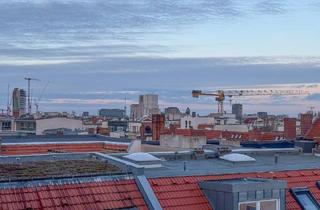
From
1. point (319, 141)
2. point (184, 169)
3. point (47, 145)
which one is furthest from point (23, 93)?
point (184, 169)

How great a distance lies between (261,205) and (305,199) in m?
3.67

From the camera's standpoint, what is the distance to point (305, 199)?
1132 inches

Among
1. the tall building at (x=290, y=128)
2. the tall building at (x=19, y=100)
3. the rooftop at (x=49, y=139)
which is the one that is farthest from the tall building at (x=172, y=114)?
the rooftop at (x=49, y=139)

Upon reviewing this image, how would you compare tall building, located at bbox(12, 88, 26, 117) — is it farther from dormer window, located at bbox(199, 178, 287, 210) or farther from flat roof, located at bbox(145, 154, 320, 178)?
dormer window, located at bbox(199, 178, 287, 210)

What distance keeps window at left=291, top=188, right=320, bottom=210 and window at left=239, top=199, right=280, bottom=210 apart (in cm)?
226

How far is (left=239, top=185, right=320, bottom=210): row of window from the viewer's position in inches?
1008

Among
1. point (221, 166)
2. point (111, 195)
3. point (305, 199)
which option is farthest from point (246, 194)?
point (221, 166)

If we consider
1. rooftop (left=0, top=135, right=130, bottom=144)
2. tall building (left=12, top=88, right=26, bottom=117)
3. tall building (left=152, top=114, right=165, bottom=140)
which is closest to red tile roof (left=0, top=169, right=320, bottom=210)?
rooftop (left=0, top=135, right=130, bottom=144)

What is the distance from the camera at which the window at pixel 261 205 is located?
2538cm

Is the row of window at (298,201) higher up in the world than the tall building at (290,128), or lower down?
lower down

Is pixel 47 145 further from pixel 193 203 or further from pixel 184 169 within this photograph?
pixel 193 203

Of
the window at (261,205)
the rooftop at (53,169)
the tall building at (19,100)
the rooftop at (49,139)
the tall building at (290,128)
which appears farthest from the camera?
the tall building at (19,100)

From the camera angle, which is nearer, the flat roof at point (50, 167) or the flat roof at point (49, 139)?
the flat roof at point (50, 167)

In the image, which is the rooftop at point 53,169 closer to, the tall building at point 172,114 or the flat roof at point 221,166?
the flat roof at point 221,166
